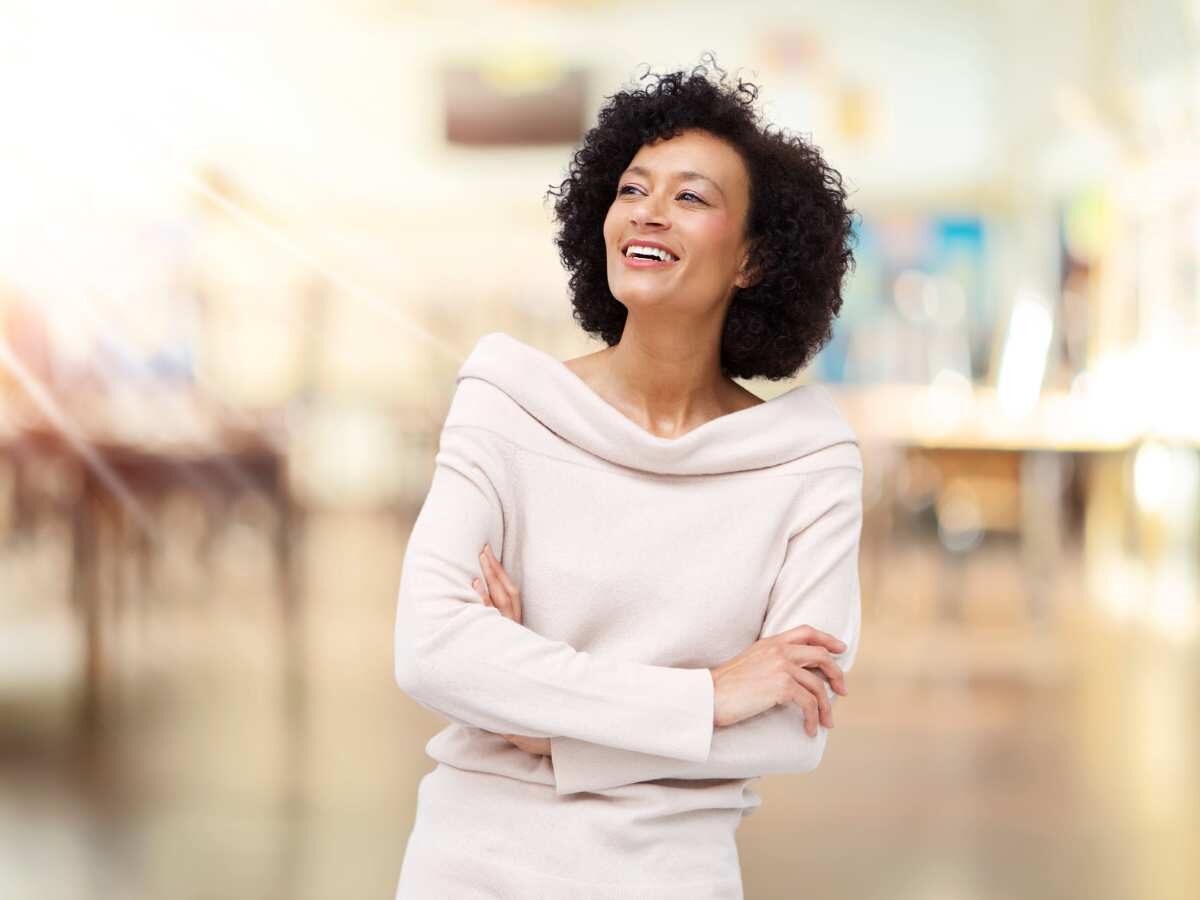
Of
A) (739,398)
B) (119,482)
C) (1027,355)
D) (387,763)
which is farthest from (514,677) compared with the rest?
(1027,355)

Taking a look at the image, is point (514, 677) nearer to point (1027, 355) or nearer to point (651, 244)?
point (651, 244)

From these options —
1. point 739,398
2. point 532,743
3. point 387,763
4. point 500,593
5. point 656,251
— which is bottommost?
point 387,763

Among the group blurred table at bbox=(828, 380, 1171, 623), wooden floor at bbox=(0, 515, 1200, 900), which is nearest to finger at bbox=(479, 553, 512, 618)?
wooden floor at bbox=(0, 515, 1200, 900)

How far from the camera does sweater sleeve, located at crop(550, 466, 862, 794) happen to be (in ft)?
3.09

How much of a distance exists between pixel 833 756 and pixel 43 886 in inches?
60.2

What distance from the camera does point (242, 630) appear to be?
4.11 metres

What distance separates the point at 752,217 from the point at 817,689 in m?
0.34

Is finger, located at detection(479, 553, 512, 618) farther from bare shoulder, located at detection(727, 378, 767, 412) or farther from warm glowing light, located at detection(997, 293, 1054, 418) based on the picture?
warm glowing light, located at detection(997, 293, 1054, 418)

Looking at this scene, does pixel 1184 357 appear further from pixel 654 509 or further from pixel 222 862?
pixel 654 509

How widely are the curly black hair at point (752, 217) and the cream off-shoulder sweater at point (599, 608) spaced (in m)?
0.07

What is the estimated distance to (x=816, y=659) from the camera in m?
0.94

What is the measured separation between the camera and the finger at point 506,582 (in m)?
0.96

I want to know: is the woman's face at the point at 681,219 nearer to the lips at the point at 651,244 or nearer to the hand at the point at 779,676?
the lips at the point at 651,244

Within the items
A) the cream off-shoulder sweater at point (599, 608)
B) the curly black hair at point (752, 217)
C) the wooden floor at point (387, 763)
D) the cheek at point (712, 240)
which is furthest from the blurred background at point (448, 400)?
the cream off-shoulder sweater at point (599, 608)
